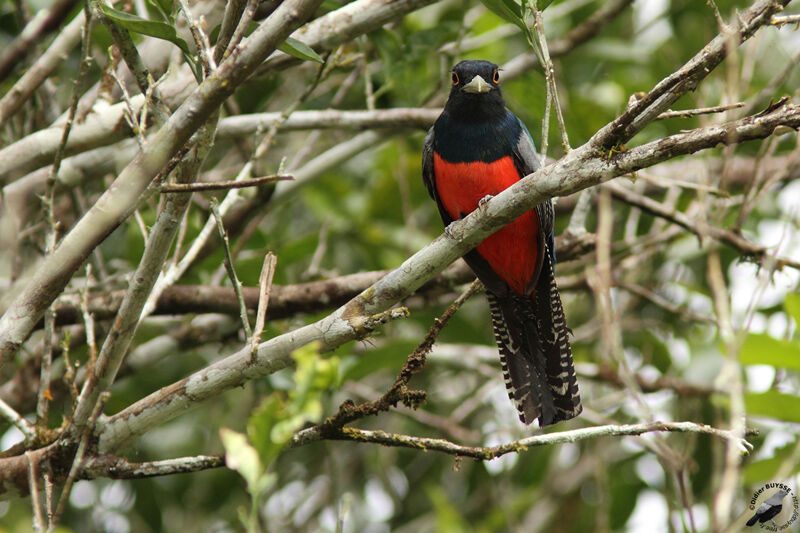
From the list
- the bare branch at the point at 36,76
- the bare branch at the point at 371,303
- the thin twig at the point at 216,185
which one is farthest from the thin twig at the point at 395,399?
the bare branch at the point at 36,76

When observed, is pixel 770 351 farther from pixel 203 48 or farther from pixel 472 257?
pixel 203 48

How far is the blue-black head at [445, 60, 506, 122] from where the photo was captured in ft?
16.4

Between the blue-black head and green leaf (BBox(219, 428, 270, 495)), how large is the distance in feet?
11.6

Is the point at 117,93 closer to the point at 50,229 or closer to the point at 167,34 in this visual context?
the point at 50,229

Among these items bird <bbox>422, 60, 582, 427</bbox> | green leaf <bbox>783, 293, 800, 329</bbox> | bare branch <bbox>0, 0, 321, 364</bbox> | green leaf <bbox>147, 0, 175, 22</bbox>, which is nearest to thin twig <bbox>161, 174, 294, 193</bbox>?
bare branch <bbox>0, 0, 321, 364</bbox>

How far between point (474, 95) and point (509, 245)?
894mm

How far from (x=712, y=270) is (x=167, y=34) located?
217 centimetres

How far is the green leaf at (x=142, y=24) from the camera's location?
3.01 meters

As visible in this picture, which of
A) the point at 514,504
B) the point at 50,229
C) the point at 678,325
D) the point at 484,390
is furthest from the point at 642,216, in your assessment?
the point at 50,229

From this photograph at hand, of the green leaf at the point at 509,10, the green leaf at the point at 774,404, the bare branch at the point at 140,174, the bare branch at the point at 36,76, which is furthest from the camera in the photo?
the bare branch at the point at 36,76

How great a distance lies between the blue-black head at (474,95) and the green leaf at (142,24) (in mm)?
2191

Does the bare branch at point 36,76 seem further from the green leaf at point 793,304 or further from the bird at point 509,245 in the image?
the green leaf at point 793,304

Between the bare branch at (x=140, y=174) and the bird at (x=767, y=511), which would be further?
the bird at (x=767, y=511)

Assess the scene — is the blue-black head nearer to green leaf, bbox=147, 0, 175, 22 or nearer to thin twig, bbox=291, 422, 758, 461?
green leaf, bbox=147, 0, 175, 22
